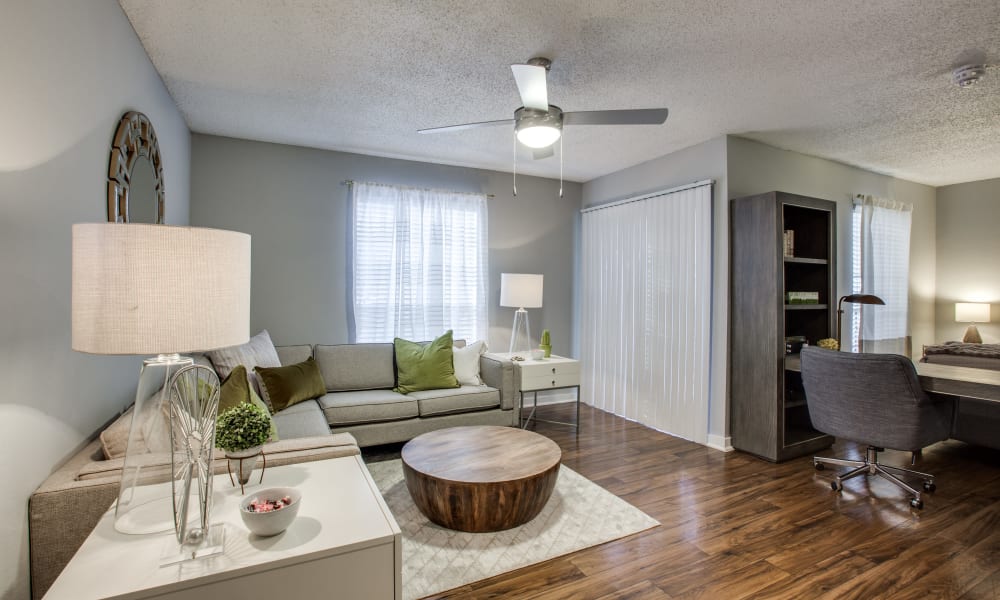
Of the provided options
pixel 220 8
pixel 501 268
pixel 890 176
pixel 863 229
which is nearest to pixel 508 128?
pixel 501 268

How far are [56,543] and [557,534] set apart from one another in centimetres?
195

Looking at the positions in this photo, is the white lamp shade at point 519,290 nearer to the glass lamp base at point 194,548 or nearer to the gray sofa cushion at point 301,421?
the gray sofa cushion at point 301,421

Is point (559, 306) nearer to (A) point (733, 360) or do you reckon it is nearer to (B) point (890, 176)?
(A) point (733, 360)

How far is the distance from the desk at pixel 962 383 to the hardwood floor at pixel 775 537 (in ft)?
2.34

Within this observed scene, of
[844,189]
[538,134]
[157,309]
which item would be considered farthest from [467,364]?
[844,189]

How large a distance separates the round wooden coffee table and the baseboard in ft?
5.99

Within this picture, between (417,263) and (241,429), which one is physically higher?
(417,263)

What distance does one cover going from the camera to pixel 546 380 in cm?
416

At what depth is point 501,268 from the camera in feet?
16.2

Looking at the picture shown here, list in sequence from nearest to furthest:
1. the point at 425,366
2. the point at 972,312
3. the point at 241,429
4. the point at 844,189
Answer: the point at 241,429 < the point at 425,366 < the point at 844,189 < the point at 972,312

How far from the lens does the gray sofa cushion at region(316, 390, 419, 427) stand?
128 inches

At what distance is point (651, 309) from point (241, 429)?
3714 mm

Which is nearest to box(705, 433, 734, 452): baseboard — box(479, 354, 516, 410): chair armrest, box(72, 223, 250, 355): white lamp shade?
box(479, 354, 516, 410): chair armrest

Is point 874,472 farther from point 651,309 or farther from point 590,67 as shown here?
point 590,67
